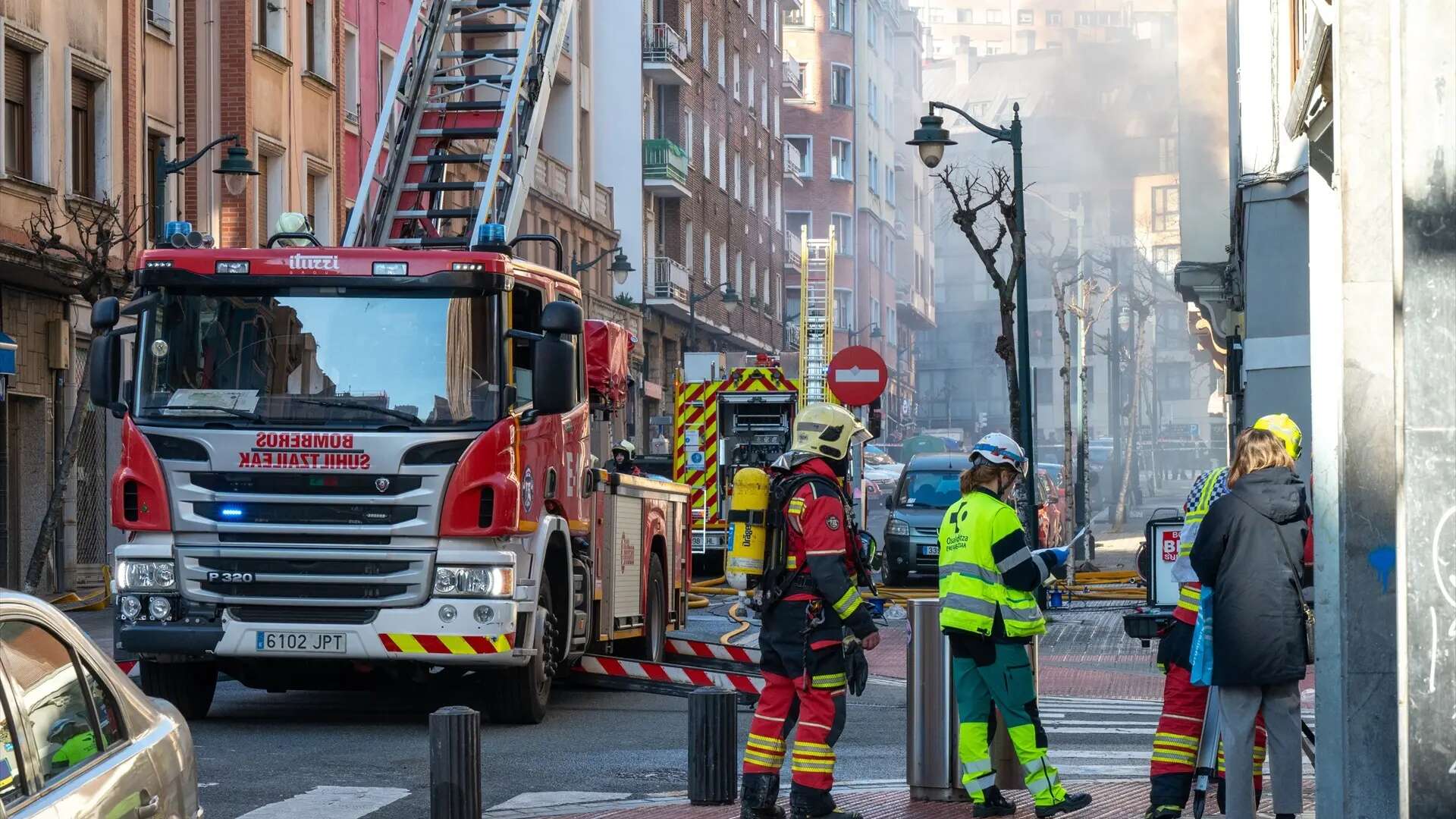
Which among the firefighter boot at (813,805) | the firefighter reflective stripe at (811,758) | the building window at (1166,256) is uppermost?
the building window at (1166,256)

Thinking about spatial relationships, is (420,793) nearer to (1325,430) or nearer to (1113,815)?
(1113,815)

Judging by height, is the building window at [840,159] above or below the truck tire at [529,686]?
above

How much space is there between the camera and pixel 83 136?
27.6 meters

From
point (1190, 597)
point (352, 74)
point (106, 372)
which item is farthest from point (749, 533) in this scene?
point (352, 74)

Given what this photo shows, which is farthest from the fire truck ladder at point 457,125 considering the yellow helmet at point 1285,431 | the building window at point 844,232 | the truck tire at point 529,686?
the building window at point 844,232

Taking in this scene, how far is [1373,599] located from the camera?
6.43 meters

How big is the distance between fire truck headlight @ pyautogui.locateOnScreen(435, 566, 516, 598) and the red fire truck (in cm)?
1

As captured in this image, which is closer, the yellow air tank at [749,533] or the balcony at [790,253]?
the yellow air tank at [749,533]

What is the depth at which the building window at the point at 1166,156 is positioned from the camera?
204 feet

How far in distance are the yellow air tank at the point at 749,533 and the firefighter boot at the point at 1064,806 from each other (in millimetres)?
1463

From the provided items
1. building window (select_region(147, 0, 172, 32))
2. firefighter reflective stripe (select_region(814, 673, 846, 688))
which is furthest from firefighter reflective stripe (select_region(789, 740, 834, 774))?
building window (select_region(147, 0, 172, 32))

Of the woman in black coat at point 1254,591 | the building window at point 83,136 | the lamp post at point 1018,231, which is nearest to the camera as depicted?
the woman in black coat at point 1254,591

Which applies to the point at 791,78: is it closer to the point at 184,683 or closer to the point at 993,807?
the point at 184,683

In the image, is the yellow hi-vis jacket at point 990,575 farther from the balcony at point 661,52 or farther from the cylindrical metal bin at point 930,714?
the balcony at point 661,52
